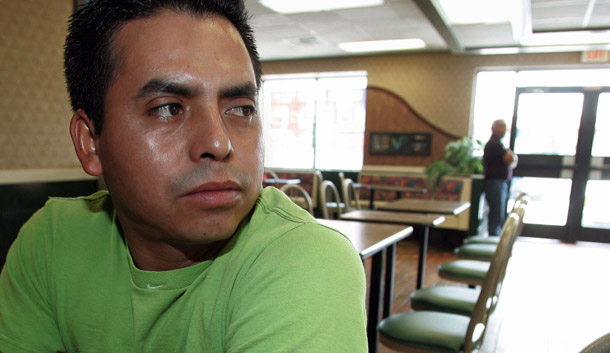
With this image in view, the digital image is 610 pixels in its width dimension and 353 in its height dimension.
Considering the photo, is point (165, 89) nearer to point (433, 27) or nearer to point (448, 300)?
point (448, 300)

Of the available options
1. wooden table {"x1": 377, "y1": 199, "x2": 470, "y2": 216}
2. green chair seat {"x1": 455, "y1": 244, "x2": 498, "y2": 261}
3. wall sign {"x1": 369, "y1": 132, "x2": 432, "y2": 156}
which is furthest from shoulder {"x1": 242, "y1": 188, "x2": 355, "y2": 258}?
wall sign {"x1": 369, "y1": 132, "x2": 432, "y2": 156}

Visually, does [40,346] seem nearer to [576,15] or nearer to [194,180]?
[194,180]

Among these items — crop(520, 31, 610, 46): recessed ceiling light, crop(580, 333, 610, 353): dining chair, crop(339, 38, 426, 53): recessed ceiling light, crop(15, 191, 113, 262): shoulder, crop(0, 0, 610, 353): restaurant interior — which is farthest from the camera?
crop(339, 38, 426, 53): recessed ceiling light

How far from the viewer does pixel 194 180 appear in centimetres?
55

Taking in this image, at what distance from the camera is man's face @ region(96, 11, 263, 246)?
0.56 metres

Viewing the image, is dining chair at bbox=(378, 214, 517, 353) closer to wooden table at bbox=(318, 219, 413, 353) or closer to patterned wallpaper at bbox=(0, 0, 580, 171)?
wooden table at bbox=(318, 219, 413, 353)

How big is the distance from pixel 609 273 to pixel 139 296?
5721 millimetres

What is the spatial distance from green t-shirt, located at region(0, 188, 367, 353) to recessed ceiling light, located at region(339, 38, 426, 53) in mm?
6418

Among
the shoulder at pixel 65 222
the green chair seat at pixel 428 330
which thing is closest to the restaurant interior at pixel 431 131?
the green chair seat at pixel 428 330

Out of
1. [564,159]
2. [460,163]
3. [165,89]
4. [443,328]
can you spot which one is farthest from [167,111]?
[564,159]

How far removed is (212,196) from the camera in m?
0.56

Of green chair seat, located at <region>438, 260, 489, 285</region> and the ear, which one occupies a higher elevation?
the ear

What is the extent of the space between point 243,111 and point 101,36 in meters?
0.25

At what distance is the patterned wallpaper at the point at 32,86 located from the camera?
9.87 ft
